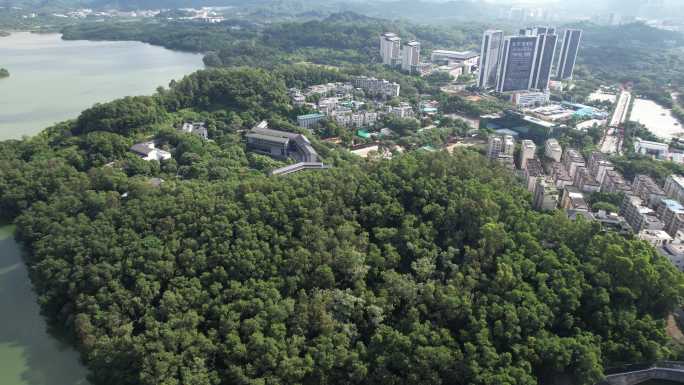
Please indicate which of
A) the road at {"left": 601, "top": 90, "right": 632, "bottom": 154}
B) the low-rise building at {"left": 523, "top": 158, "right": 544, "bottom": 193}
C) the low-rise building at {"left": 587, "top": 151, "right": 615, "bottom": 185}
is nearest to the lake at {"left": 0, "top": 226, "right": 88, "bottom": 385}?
the low-rise building at {"left": 523, "top": 158, "right": 544, "bottom": 193}

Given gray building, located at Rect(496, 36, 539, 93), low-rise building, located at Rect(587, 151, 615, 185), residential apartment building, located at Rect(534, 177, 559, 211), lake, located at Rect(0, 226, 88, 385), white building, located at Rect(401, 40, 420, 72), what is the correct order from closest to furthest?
lake, located at Rect(0, 226, 88, 385) → residential apartment building, located at Rect(534, 177, 559, 211) → low-rise building, located at Rect(587, 151, 615, 185) → gray building, located at Rect(496, 36, 539, 93) → white building, located at Rect(401, 40, 420, 72)

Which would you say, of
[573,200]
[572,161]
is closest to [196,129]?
[573,200]

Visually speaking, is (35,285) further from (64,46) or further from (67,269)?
(64,46)

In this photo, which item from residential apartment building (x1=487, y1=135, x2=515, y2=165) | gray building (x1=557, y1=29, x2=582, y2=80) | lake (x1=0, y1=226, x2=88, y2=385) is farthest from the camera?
gray building (x1=557, y1=29, x2=582, y2=80)

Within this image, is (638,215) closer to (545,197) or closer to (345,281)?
(545,197)

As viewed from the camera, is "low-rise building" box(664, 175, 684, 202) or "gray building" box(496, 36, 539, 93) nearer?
"low-rise building" box(664, 175, 684, 202)

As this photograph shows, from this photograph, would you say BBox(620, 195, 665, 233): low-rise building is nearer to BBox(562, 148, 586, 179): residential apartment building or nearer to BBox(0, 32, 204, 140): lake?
BBox(562, 148, 586, 179): residential apartment building

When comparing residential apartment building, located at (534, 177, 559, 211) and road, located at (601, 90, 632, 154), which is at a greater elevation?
residential apartment building, located at (534, 177, 559, 211)

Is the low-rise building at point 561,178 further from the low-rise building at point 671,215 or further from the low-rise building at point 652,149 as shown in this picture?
the low-rise building at point 652,149
